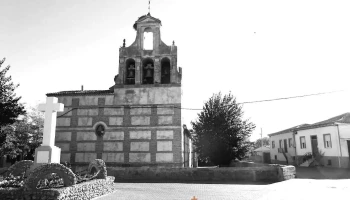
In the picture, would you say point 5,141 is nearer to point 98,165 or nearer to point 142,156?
point 142,156

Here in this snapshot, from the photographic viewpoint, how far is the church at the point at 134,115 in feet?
67.1

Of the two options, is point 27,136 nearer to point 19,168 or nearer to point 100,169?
point 19,168

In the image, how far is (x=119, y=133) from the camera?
68.6ft

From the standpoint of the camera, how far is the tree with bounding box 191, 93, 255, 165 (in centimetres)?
2248

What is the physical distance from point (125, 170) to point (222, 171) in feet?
21.5

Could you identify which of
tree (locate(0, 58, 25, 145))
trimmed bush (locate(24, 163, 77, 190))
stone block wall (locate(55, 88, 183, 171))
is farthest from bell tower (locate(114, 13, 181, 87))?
trimmed bush (locate(24, 163, 77, 190))

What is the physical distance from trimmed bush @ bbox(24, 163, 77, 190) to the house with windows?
2549cm

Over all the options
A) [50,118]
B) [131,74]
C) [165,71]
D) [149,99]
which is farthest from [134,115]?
[50,118]

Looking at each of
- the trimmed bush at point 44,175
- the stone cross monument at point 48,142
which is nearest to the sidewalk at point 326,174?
the trimmed bush at point 44,175

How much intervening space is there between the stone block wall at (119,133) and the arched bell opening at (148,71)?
2300mm

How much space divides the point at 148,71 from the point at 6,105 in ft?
37.7

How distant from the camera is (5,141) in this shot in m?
21.5

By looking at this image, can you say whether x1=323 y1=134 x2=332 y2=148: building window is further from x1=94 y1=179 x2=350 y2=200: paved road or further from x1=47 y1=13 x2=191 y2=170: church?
x1=47 y1=13 x2=191 y2=170: church

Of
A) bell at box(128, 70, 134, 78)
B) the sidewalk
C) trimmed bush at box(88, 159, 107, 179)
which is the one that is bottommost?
the sidewalk
